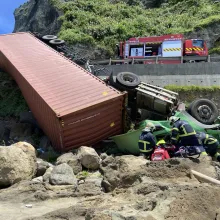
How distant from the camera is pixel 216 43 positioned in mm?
21719

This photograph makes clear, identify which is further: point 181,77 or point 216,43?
point 216,43

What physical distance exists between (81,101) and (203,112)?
3.68 m

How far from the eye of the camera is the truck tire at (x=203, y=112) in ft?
30.7

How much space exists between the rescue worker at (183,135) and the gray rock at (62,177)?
92.9 inches

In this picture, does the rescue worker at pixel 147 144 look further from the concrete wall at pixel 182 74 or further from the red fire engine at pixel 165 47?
the red fire engine at pixel 165 47

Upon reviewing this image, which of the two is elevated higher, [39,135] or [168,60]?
[168,60]

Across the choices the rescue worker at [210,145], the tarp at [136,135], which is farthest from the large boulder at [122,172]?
the tarp at [136,135]

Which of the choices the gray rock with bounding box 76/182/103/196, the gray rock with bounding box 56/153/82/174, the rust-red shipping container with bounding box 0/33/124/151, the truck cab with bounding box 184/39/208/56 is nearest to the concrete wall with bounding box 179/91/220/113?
the rust-red shipping container with bounding box 0/33/124/151

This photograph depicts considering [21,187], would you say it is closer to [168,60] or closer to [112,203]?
[112,203]

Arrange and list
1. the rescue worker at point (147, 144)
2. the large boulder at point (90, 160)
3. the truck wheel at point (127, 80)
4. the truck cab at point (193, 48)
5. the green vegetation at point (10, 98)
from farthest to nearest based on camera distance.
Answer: the truck cab at point (193, 48), the green vegetation at point (10, 98), the truck wheel at point (127, 80), the large boulder at point (90, 160), the rescue worker at point (147, 144)

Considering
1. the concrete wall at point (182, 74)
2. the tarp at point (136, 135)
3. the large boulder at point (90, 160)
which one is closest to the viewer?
the large boulder at point (90, 160)

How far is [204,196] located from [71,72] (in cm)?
713

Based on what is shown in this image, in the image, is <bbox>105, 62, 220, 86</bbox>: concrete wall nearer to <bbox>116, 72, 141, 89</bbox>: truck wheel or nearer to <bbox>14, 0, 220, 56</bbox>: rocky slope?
<bbox>116, 72, 141, 89</bbox>: truck wheel

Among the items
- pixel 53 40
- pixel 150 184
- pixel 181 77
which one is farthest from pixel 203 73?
pixel 150 184
